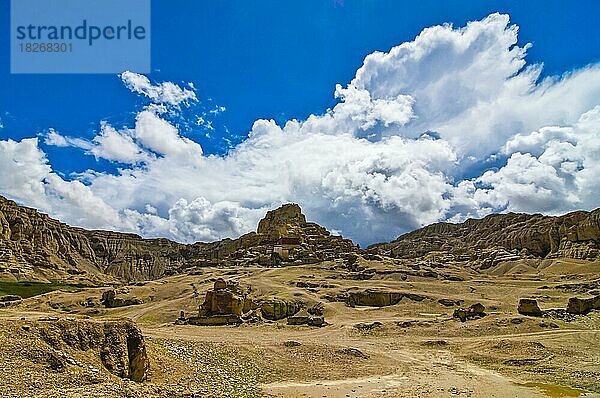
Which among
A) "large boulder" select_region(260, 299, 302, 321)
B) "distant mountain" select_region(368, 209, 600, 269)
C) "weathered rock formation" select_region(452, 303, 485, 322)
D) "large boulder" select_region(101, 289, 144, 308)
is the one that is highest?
"distant mountain" select_region(368, 209, 600, 269)

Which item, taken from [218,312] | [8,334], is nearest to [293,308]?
[218,312]

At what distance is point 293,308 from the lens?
192 feet

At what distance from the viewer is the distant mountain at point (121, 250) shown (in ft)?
405

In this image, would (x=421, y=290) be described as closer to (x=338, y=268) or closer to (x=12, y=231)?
(x=338, y=268)

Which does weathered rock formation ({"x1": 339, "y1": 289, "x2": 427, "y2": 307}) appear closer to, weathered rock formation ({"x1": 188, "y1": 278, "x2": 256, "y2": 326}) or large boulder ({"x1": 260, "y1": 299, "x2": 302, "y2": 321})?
large boulder ({"x1": 260, "y1": 299, "x2": 302, "y2": 321})

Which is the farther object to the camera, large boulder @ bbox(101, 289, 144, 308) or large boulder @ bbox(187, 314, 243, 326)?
large boulder @ bbox(101, 289, 144, 308)

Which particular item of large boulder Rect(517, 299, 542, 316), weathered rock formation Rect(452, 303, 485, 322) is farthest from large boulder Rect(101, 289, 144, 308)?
large boulder Rect(517, 299, 542, 316)

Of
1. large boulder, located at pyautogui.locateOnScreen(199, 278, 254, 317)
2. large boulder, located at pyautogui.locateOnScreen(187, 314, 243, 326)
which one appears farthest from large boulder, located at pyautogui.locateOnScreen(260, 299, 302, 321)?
large boulder, located at pyautogui.locateOnScreen(187, 314, 243, 326)

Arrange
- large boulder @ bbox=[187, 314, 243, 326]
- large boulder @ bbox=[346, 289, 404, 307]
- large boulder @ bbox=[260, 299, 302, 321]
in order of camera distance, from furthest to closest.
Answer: large boulder @ bbox=[346, 289, 404, 307], large boulder @ bbox=[260, 299, 302, 321], large boulder @ bbox=[187, 314, 243, 326]

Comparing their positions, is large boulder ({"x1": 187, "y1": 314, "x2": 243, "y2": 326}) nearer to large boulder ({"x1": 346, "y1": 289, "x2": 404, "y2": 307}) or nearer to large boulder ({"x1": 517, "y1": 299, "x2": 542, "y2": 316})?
large boulder ({"x1": 346, "y1": 289, "x2": 404, "y2": 307})

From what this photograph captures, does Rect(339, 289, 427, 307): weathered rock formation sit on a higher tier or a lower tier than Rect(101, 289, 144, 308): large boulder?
lower

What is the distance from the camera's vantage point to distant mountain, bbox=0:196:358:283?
123 m

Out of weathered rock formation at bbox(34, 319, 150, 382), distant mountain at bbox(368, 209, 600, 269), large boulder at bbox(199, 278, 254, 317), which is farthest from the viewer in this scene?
distant mountain at bbox(368, 209, 600, 269)

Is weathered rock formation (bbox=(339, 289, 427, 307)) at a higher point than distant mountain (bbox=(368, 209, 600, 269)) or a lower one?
lower
